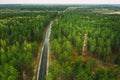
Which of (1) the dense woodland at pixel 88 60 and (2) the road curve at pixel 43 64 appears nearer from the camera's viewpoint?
(1) the dense woodland at pixel 88 60

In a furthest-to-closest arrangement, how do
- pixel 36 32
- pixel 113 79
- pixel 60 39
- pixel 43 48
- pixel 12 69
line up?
1. pixel 36 32
2. pixel 43 48
3. pixel 60 39
4. pixel 12 69
5. pixel 113 79

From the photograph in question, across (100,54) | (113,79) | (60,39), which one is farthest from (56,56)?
(113,79)

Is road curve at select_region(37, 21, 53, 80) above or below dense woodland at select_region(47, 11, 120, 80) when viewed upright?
below

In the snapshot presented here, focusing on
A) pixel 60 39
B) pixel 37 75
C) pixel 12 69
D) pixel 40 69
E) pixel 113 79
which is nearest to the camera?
pixel 113 79

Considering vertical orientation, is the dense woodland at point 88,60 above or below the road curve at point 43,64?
above

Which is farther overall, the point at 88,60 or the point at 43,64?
the point at 43,64

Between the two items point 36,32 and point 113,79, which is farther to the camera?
point 36,32

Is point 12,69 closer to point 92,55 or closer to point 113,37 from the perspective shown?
point 92,55

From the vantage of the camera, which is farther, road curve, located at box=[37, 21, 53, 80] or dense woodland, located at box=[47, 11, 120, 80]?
road curve, located at box=[37, 21, 53, 80]

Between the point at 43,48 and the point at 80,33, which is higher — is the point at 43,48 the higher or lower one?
the lower one

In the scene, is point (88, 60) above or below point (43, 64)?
above

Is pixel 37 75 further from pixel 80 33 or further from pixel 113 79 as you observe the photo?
pixel 80 33
